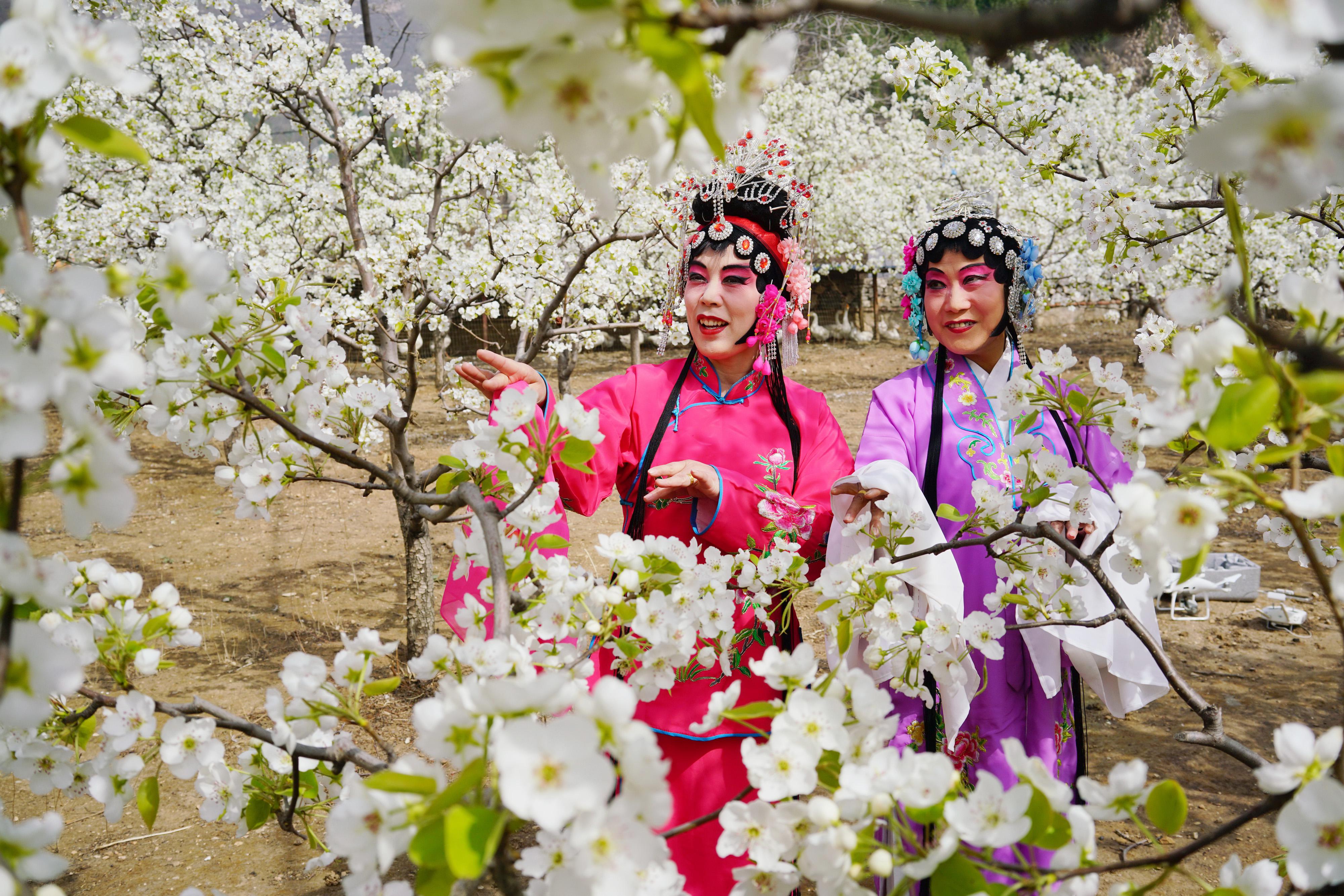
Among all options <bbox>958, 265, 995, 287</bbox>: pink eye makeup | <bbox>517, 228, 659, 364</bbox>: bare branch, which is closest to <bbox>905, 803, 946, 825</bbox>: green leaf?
<bbox>958, 265, 995, 287</bbox>: pink eye makeup

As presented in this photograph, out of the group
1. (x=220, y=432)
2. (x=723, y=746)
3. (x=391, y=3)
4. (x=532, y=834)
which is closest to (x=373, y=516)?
(x=391, y=3)

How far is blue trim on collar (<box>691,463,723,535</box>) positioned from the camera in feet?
6.70

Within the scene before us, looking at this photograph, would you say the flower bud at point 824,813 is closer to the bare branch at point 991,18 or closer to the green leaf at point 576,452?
the green leaf at point 576,452

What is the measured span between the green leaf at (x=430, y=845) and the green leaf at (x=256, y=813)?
648mm

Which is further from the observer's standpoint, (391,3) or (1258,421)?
(391,3)

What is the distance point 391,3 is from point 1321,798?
6800 millimetres

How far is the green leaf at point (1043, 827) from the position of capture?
79 centimetres

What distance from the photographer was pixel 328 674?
1073 millimetres

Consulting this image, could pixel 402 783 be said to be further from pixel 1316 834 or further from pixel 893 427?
pixel 893 427

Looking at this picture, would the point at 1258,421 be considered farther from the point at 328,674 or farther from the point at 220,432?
the point at 220,432

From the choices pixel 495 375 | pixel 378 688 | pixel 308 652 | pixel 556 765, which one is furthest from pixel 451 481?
pixel 308 652

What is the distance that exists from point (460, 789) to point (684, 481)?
1266 millimetres

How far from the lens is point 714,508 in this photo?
7.00ft

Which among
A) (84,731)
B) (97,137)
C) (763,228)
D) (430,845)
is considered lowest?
(84,731)
